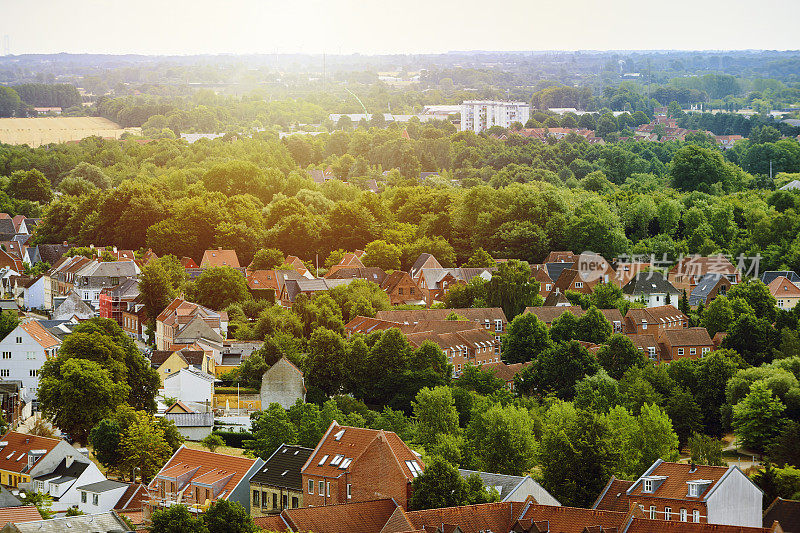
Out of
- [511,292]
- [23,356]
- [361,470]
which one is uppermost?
[361,470]

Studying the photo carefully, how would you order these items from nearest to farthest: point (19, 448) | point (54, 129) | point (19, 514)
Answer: point (19, 514) < point (19, 448) < point (54, 129)

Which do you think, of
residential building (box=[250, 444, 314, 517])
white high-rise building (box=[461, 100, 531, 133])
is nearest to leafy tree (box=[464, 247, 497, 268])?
residential building (box=[250, 444, 314, 517])

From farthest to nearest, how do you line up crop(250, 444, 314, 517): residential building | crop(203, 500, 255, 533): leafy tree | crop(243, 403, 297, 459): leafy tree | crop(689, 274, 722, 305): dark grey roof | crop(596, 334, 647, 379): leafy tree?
1. crop(689, 274, 722, 305): dark grey roof
2. crop(596, 334, 647, 379): leafy tree
3. crop(243, 403, 297, 459): leafy tree
4. crop(250, 444, 314, 517): residential building
5. crop(203, 500, 255, 533): leafy tree

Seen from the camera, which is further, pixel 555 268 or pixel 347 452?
pixel 555 268

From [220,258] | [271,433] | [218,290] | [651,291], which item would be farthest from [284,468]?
[220,258]

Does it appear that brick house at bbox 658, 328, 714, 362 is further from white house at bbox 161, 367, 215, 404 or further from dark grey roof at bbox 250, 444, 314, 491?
dark grey roof at bbox 250, 444, 314, 491

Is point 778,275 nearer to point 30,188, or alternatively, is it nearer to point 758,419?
point 758,419

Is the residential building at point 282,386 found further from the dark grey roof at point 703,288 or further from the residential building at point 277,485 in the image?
the dark grey roof at point 703,288

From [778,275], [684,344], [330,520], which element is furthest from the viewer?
[778,275]
